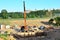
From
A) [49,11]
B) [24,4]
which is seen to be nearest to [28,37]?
[24,4]

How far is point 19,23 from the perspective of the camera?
189 feet

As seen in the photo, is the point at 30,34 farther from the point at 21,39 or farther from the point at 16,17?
the point at 16,17

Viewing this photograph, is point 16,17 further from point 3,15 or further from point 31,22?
point 31,22

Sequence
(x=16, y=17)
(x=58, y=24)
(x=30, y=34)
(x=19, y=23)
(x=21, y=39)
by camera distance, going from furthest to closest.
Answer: (x=16, y=17) < (x=19, y=23) < (x=58, y=24) < (x=30, y=34) < (x=21, y=39)

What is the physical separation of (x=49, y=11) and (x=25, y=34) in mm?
50709

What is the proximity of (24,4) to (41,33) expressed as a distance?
7.43 metres

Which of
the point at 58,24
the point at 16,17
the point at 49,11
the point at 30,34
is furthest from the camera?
the point at 49,11

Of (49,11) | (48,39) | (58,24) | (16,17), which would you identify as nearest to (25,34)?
(48,39)

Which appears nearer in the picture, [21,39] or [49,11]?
[21,39]

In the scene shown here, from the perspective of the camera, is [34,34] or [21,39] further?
[34,34]

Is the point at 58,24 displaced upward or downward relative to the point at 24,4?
downward

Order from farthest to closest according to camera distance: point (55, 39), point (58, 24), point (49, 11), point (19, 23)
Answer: point (49, 11) < point (19, 23) < point (58, 24) < point (55, 39)

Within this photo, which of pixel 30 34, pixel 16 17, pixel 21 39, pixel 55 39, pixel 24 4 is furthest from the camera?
pixel 16 17

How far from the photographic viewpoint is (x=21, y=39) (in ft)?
110
